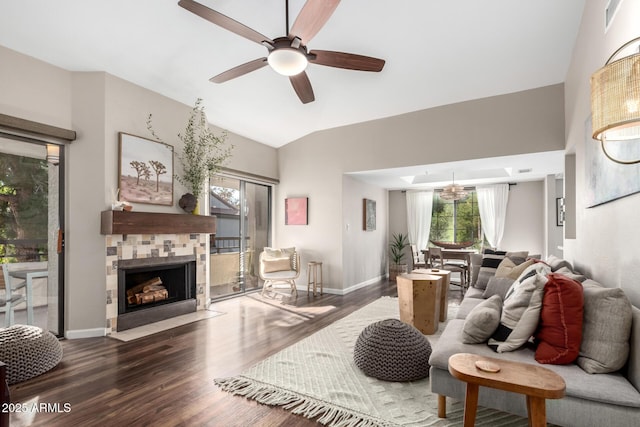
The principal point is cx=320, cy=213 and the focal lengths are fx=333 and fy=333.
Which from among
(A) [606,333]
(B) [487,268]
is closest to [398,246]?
(B) [487,268]

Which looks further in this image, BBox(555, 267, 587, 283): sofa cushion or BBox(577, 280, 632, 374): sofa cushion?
BBox(555, 267, 587, 283): sofa cushion

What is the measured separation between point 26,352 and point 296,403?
7.09 feet

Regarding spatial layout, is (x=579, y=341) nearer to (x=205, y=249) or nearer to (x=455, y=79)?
(x=455, y=79)

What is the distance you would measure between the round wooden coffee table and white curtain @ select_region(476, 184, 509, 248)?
20.7 feet

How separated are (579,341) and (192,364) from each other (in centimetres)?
278

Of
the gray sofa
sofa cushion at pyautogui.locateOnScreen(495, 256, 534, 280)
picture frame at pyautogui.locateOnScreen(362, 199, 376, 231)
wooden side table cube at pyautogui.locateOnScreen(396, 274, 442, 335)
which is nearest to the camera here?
the gray sofa

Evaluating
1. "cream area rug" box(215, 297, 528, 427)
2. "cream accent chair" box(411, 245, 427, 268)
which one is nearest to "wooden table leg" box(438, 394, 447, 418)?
Result: "cream area rug" box(215, 297, 528, 427)

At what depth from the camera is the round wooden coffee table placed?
1354 mm

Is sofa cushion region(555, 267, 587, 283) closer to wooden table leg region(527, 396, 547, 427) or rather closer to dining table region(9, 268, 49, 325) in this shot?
wooden table leg region(527, 396, 547, 427)

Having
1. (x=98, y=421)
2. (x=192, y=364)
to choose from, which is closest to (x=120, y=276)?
(x=192, y=364)

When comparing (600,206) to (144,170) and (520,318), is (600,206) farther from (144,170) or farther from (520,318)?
(144,170)

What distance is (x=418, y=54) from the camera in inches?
147

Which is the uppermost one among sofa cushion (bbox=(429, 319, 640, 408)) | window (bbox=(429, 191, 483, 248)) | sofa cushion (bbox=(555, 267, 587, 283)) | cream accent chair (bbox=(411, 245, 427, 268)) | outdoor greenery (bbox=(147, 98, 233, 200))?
outdoor greenery (bbox=(147, 98, 233, 200))

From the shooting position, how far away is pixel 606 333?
169 centimetres
